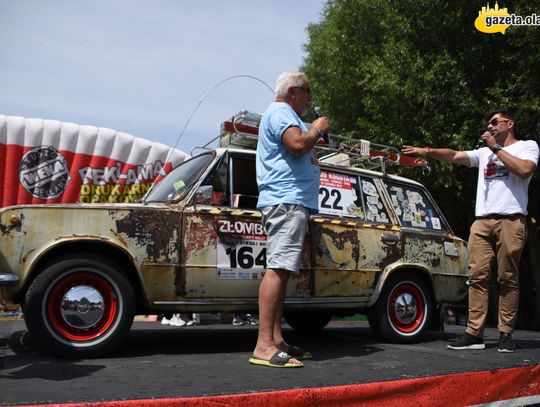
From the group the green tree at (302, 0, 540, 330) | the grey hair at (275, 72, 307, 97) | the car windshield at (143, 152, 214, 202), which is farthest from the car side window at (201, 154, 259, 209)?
the green tree at (302, 0, 540, 330)

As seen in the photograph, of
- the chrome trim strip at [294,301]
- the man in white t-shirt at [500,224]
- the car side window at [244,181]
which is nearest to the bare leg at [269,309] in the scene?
the chrome trim strip at [294,301]

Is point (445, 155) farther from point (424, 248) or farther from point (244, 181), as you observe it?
point (244, 181)

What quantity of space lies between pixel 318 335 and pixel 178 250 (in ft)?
6.76

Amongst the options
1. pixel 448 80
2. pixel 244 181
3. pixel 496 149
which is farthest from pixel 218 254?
pixel 448 80

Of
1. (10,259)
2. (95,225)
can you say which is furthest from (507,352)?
(10,259)

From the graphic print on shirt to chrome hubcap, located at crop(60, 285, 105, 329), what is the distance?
3.11 m

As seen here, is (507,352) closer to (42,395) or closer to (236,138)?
(236,138)

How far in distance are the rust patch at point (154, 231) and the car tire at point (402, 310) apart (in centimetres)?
195

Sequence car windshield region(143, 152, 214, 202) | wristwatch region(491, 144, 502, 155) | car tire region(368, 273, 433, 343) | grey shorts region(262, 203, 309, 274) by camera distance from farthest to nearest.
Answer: car tire region(368, 273, 433, 343) < car windshield region(143, 152, 214, 202) < wristwatch region(491, 144, 502, 155) < grey shorts region(262, 203, 309, 274)

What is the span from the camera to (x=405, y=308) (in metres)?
4.82

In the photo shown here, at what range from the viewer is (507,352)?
3.91 metres

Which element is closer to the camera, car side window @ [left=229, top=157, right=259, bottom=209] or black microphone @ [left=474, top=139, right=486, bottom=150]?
car side window @ [left=229, top=157, right=259, bottom=209]

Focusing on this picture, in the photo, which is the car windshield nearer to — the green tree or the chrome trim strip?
the chrome trim strip

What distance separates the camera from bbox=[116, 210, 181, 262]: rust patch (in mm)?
3678
